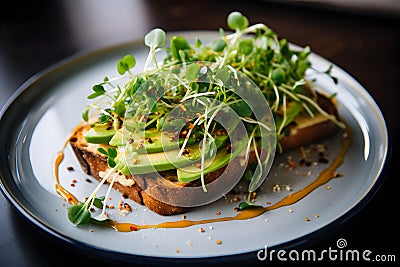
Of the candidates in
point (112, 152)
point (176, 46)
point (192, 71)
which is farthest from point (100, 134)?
point (176, 46)

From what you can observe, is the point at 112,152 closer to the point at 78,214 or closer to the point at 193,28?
the point at 78,214

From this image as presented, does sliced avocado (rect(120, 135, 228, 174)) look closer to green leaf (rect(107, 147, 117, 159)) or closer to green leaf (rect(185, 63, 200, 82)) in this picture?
green leaf (rect(107, 147, 117, 159))

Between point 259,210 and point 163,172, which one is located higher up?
point 163,172

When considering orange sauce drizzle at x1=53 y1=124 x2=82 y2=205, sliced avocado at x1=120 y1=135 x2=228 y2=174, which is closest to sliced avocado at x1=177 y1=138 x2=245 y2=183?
sliced avocado at x1=120 y1=135 x2=228 y2=174

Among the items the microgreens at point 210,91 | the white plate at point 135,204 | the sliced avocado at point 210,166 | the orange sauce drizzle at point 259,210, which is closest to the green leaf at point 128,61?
the microgreens at point 210,91

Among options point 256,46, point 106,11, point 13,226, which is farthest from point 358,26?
point 13,226
